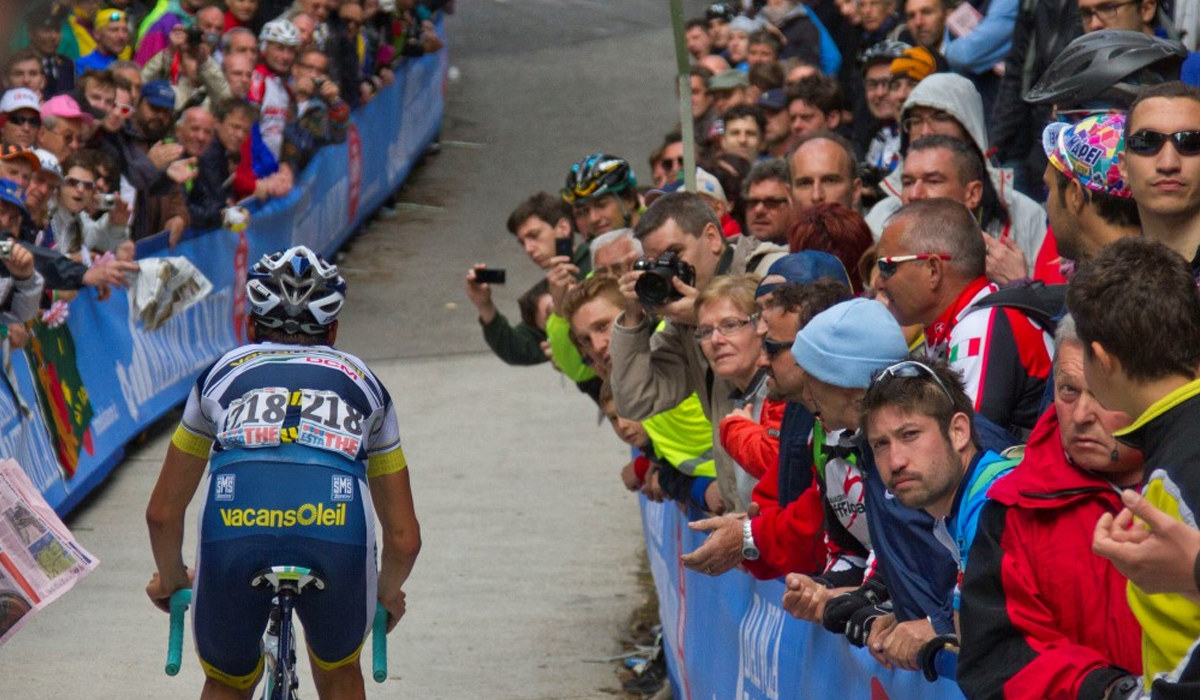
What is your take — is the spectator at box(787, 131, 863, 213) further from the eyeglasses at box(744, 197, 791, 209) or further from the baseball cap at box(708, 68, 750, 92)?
the baseball cap at box(708, 68, 750, 92)

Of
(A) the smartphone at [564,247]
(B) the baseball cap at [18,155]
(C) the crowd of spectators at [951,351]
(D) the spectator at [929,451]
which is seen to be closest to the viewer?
(C) the crowd of spectators at [951,351]

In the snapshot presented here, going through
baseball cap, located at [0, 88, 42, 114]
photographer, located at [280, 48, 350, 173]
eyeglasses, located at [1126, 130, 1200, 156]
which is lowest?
photographer, located at [280, 48, 350, 173]

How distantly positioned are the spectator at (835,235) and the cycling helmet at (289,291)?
6.37ft

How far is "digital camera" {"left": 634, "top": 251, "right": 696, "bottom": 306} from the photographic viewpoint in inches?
261

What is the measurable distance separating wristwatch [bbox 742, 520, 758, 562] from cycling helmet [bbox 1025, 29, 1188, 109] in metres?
1.69

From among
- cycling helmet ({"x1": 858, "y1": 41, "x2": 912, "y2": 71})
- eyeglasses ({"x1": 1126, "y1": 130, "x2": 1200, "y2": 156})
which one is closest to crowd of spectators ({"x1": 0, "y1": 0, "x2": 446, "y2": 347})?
cycling helmet ({"x1": 858, "y1": 41, "x2": 912, "y2": 71})

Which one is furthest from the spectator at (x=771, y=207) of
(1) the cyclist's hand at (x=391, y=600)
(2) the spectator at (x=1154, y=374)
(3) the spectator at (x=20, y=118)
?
(3) the spectator at (x=20, y=118)

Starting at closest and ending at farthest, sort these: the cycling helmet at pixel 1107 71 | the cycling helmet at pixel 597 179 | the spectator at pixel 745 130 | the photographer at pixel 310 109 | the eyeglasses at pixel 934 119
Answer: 1. the cycling helmet at pixel 1107 71
2. the eyeglasses at pixel 934 119
3. the cycling helmet at pixel 597 179
4. the spectator at pixel 745 130
5. the photographer at pixel 310 109

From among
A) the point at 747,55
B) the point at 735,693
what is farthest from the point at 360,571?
the point at 747,55

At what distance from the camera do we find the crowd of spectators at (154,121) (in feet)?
33.2

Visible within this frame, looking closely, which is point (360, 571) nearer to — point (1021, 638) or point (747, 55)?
point (1021, 638)

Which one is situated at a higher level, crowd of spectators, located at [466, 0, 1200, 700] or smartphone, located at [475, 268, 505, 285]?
crowd of spectators, located at [466, 0, 1200, 700]

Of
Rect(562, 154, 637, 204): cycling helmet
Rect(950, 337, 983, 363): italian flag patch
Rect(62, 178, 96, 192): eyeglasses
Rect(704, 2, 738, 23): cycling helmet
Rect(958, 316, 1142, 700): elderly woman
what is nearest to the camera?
Rect(958, 316, 1142, 700): elderly woman

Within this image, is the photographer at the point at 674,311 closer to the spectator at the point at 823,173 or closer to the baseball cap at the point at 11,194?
the spectator at the point at 823,173
